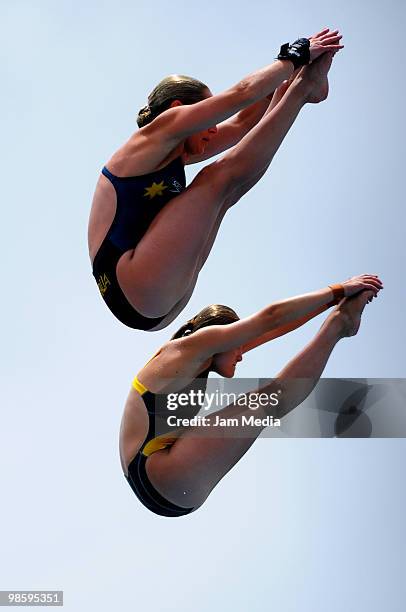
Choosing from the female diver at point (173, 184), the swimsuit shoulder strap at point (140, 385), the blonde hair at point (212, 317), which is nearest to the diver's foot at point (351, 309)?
the blonde hair at point (212, 317)

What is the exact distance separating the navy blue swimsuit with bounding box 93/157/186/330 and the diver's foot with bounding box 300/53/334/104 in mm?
606

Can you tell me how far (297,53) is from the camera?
14.3ft

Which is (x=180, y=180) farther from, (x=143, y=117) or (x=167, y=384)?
(x=167, y=384)

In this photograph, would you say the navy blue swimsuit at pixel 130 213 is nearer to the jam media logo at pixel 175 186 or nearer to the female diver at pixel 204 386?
the jam media logo at pixel 175 186

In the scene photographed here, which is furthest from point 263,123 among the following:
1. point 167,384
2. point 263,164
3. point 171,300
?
point 167,384

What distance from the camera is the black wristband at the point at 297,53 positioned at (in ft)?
14.2

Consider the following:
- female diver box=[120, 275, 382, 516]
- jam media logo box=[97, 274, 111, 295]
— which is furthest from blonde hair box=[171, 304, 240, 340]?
jam media logo box=[97, 274, 111, 295]

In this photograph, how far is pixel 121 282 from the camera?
4.55 m

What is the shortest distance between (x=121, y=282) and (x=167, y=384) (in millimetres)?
496

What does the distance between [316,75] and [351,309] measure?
3.22ft

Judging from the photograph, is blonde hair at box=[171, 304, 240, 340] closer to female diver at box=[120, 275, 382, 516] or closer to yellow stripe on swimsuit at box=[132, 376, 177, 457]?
female diver at box=[120, 275, 382, 516]

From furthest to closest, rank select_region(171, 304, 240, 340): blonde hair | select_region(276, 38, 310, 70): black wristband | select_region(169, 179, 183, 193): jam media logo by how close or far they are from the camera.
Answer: select_region(171, 304, 240, 340): blonde hair → select_region(169, 179, 183, 193): jam media logo → select_region(276, 38, 310, 70): black wristband

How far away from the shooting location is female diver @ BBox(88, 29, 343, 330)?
4.39m

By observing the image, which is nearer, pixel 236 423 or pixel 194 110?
pixel 194 110
